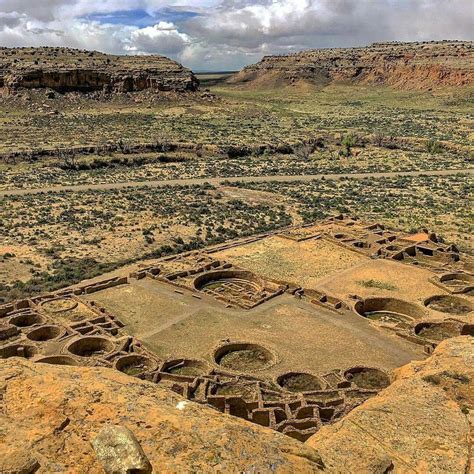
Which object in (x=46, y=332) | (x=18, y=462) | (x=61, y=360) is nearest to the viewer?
(x=18, y=462)

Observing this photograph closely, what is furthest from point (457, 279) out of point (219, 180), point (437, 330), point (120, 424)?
point (219, 180)

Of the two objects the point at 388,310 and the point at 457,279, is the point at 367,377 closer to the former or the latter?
the point at 388,310

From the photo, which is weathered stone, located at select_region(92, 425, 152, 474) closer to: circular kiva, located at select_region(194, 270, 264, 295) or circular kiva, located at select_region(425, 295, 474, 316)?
circular kiva, located at select_region(194, 270, 264, 295)

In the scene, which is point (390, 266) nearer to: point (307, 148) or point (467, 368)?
point (467, 368)

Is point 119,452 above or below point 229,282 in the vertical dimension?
above

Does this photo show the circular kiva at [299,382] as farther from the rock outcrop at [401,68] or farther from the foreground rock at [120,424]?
the rock outcrop at [401,68]

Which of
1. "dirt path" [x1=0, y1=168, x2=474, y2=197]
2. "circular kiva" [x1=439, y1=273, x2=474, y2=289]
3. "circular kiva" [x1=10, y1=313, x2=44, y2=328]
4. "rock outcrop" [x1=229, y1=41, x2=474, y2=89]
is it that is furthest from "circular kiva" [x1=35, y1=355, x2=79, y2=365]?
"rock outcrop" [x1=229, y1=41, x2=474, y2=89]
